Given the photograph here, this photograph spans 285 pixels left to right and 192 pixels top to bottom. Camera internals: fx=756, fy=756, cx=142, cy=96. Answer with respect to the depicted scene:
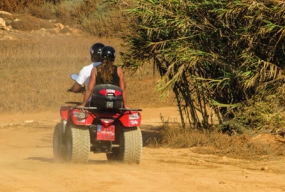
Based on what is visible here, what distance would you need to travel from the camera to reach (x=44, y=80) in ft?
83.9

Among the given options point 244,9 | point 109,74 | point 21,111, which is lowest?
point 21,111

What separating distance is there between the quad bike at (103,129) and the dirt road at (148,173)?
7.5 inches

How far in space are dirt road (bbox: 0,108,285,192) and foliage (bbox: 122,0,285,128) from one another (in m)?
1.52

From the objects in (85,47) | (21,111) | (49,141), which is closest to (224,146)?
(49,141)

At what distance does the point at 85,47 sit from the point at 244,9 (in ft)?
64.0

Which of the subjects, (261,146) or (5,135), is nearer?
(261,146)

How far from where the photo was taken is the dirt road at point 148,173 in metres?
8.34

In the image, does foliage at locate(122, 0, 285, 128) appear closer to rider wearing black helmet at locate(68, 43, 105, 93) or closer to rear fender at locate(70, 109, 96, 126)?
rider wearing black helmet at locate(68, 43, 105, 93)

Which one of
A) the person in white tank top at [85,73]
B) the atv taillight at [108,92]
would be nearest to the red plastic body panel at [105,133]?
the atv taillight at [108,92]

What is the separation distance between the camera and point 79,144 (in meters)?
9.76

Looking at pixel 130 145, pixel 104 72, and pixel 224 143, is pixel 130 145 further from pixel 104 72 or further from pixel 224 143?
pixel 224 143

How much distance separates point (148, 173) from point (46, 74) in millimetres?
17556

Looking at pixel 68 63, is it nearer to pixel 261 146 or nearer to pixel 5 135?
pixel 5 135

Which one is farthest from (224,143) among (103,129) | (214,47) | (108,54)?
(108,54)
